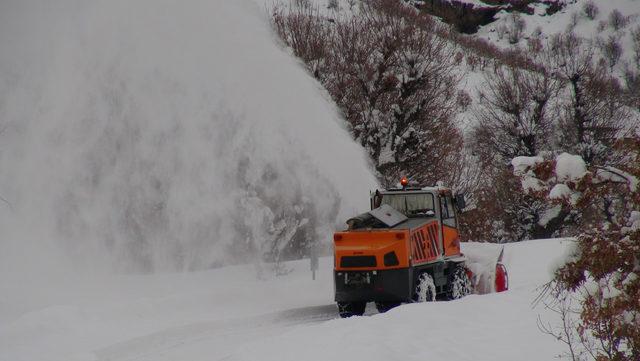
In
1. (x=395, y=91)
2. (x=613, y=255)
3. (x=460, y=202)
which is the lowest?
(x=460, y=202)

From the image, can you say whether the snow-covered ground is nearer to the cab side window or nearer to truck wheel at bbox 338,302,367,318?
truck wheel at bbox 338,302,367,318

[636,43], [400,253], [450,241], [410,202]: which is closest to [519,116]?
[450,241]

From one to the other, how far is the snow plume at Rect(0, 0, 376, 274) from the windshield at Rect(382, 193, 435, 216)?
153 cm

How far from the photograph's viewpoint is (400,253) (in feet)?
33.5

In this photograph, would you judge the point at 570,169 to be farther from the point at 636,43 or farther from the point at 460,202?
the point at 636,43

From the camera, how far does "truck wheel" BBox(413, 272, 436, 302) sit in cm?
1055

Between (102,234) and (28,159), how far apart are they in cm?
221

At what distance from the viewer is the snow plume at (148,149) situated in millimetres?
12992

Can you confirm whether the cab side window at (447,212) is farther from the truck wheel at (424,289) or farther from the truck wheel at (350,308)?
the truck wheel at (350,308)

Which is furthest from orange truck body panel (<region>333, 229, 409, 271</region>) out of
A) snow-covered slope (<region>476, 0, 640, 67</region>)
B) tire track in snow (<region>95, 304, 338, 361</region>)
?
snow-covered slope (<region>476, 0, 640, 67</region>)

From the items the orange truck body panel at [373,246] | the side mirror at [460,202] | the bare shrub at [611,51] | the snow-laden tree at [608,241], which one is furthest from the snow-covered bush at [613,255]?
the bare shrub at [611,51]

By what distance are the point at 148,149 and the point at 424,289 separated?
659 cm

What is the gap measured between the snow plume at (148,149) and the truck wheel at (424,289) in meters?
2.68

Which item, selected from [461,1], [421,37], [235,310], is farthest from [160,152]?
[461,1]
